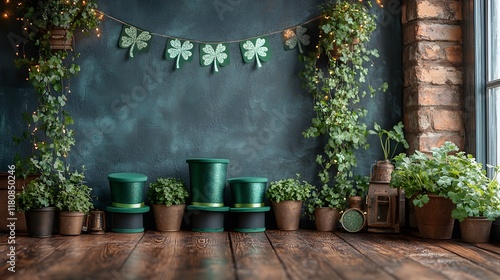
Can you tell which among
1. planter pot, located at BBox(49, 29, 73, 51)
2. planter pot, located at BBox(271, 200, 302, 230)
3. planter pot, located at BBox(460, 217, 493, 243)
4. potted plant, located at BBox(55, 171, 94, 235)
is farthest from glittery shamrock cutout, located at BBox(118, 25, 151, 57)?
planter pot, located at BBox(460, 217, 493, 243)

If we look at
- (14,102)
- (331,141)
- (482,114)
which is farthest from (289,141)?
(14,102)

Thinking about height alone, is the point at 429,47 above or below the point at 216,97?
above

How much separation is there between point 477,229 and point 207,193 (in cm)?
187

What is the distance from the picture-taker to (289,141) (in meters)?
4.95

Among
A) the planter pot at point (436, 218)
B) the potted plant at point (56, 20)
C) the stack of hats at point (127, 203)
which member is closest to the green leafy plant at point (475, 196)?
the planter pot at point (436, 218)

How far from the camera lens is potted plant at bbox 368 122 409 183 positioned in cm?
460

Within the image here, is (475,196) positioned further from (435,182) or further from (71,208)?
(71,208)

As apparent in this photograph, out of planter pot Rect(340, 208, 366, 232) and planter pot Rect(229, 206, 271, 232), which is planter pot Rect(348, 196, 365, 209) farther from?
planter pot Rect(229, 206, 271, 232)

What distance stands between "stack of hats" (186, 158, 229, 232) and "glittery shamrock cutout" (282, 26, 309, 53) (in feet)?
3.56

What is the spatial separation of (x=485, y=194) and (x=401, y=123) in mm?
1060

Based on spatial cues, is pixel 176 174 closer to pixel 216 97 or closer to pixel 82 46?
pixel 216 97

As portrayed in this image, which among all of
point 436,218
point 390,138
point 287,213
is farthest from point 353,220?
point 390,138

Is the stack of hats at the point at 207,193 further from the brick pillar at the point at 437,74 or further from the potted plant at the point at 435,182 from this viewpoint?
the brick pillar at the point at 437,74

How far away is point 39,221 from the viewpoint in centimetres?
428
